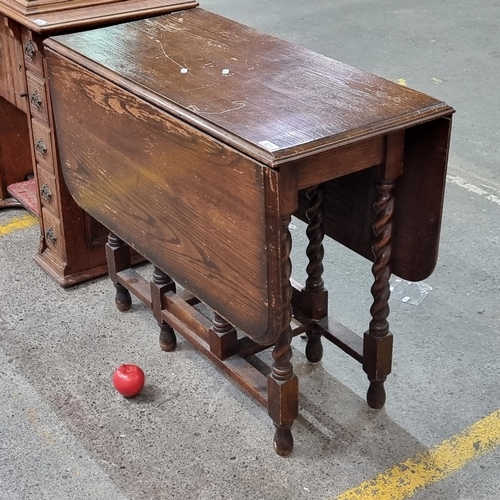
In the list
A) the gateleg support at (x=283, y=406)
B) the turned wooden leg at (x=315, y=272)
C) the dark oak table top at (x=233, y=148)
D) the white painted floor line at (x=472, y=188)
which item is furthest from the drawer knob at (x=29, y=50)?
Answer: the white painted floor line at (x=472, y=188)

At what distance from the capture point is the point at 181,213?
86.7 inches

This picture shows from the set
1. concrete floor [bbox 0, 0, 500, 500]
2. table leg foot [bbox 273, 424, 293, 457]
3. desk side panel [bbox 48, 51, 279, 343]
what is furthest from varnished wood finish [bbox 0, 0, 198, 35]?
table leg foot [bbox 273, 424, 293, 457]

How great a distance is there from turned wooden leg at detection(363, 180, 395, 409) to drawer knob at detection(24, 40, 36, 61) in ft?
4.40

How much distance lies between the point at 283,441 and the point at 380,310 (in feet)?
1.50

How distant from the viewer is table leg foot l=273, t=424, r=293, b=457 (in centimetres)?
232

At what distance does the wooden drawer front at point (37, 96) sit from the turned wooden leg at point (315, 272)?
3.41 feet

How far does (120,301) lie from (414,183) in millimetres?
1271

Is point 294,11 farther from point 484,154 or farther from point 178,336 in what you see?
point 178,336

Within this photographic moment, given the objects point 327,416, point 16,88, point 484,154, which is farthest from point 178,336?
point 484,154

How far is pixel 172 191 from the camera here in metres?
2.20

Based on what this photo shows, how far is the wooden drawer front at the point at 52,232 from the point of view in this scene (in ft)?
10.2

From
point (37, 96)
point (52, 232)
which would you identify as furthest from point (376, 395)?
point (37, 96)

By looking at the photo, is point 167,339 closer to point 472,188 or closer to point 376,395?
point 376,395

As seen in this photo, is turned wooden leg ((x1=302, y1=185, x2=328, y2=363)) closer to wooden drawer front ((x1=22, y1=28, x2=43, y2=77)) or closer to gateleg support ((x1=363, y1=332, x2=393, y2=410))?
gateleg support ((x1=363, y1=332, x2=393, y2=410))
